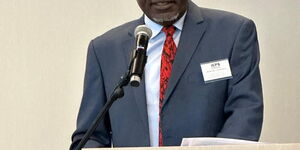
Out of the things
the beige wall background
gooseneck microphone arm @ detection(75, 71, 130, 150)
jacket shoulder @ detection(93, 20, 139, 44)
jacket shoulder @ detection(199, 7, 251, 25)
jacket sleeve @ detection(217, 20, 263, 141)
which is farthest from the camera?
the beige wall background

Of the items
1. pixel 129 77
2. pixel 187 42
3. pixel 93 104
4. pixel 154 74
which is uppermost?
pixel 129 77

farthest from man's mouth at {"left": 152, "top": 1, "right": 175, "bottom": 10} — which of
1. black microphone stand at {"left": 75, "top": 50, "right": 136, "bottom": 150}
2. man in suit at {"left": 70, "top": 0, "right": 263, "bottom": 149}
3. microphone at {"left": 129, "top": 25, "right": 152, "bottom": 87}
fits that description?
black microphone stand at {"left": 75, "top": 50, "right": 136, "bottom": 150}

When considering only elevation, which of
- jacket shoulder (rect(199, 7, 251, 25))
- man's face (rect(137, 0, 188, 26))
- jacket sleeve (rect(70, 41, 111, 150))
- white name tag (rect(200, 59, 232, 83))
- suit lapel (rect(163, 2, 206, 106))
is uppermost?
man's face (rect(137, 0, 188, 26))

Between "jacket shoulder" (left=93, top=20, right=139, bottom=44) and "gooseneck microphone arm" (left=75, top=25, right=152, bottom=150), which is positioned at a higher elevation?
"gooseneck microphone arm" (left=75, top=25, right=152, bottom=150)

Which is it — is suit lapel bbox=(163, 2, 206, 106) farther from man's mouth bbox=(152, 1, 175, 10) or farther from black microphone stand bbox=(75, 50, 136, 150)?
black microphone stand bbox=(75, 50, 136, 150)

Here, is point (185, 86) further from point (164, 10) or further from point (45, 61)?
point (45, 61)

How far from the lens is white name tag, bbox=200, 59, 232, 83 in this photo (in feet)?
6.84

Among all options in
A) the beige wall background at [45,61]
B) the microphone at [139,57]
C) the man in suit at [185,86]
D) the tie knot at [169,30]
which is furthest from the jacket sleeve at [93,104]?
the microphone at [139,57]

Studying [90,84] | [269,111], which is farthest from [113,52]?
[269,111]

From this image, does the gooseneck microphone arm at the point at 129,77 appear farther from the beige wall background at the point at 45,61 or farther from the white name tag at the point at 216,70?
the beige wall background at the point at 45,61

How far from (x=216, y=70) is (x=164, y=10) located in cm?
31

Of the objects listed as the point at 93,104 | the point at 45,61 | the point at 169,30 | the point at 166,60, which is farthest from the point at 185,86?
the point at 45,61

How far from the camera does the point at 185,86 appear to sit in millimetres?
2113

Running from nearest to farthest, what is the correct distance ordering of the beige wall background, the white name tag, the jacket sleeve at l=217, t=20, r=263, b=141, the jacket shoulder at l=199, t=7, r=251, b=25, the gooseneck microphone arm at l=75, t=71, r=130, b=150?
the gooseneck microphone arm at l=75, t=71, r=130, b=150 → the jacket sleeve at l=217, t=20, r=263, b=141 → the white name tag → the jacket shoulder at l=199, t=7, r=251, b=25 → the beige wall background
